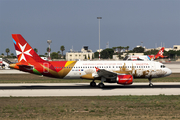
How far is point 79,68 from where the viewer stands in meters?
36.1

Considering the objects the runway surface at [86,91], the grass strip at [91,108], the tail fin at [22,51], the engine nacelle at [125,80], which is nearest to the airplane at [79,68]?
the tail fin at [22,51]

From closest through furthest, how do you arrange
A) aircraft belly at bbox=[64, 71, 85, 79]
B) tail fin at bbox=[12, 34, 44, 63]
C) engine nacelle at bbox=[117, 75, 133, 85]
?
engine nacelle at bbox=[117, 75, 133, 85]
aircraft belly at bbox=[64, 71, 85, 79]
tail fin at bbox=[12, 34, 44, 63]

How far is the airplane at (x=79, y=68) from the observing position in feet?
117

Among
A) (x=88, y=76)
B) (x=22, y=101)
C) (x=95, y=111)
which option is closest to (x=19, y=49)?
(x=88, y=76)

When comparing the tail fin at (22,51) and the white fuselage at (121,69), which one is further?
the tail fin at (22,51)

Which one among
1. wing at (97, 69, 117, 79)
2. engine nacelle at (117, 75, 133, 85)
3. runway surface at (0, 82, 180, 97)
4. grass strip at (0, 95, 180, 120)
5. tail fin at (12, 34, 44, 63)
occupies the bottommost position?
grass strip at (0, 95, 180, 120)

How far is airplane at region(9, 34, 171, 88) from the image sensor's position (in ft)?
117

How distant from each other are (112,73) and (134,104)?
1219 cm

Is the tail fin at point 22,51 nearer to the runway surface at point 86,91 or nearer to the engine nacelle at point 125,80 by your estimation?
the runway surface at point 86,91

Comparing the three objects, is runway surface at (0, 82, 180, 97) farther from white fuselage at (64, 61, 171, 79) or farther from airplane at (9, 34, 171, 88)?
white fuselage at (64, 61, 171, 79)

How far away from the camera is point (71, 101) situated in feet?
79.7

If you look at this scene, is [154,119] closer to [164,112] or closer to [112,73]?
[164,112]

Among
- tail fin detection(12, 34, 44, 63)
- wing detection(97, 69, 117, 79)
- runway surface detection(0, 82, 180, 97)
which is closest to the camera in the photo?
runway surface detection(0, 82, 180, 97)

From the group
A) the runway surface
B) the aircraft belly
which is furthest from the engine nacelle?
the aircraft belly
